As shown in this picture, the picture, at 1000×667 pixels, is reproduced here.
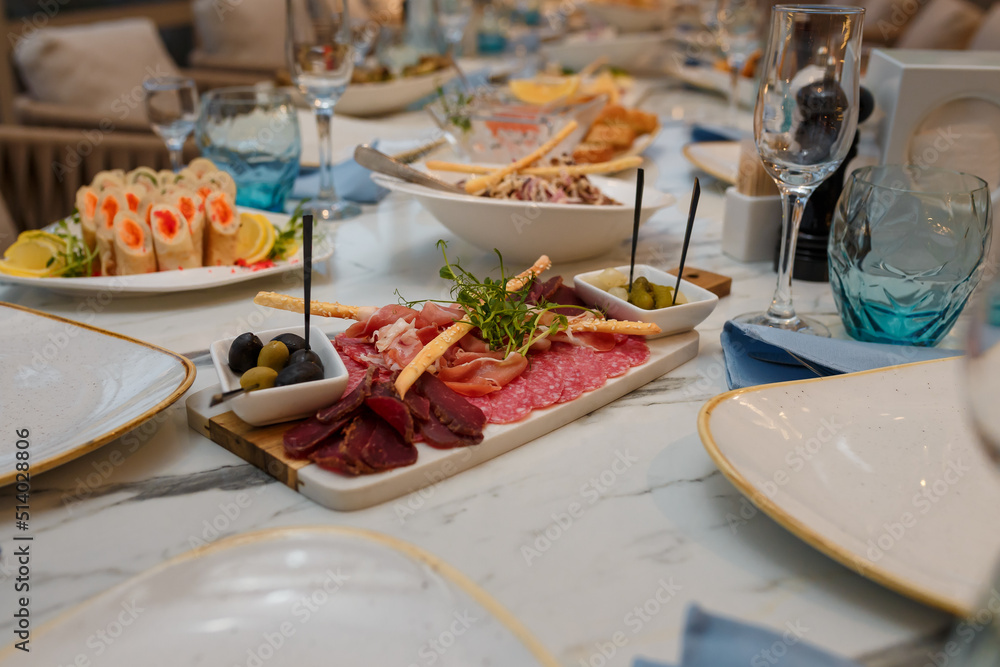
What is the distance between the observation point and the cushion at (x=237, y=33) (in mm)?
3746

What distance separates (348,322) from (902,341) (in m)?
0.73

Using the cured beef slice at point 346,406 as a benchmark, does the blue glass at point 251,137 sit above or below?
above

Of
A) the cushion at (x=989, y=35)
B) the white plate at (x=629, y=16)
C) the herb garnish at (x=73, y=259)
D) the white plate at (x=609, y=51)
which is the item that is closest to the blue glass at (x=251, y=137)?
the herb garnish at (x=73, y=259)

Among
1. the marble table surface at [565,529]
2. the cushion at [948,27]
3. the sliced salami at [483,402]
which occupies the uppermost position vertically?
the cushion at [948,27]

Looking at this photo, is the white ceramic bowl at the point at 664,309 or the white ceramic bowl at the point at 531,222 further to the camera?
the white ceramic bowl at the point at 531,222

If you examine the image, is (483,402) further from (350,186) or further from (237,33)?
(237,33)

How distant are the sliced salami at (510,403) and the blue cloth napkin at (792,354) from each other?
0.26 meters

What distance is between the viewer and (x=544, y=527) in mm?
681

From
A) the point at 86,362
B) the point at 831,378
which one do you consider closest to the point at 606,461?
the point at 831,378

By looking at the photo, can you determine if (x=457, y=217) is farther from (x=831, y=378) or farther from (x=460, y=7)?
(x=460, y=7)

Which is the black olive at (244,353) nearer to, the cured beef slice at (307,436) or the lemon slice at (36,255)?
the cured beef slice at (307,436)

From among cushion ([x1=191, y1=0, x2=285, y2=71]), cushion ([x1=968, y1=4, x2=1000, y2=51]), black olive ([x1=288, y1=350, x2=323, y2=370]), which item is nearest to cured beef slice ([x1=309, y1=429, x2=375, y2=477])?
black olive ([x1=288, y1=350, x2=323, y2=370])

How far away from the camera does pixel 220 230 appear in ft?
3.96

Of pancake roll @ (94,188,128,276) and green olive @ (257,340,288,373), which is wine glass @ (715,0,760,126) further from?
green olive @ (257,340,288,373)
